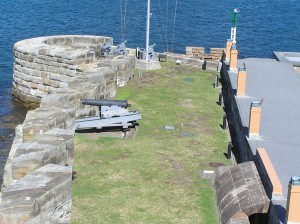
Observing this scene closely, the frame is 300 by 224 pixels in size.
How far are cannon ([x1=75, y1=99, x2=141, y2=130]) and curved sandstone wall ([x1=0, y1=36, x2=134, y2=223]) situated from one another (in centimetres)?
63

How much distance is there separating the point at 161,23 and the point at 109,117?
4043cm

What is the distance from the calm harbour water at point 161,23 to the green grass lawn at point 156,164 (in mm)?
17097

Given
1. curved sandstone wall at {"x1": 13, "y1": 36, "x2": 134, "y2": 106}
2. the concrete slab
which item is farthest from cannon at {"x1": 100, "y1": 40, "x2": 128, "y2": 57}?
the concrete slab

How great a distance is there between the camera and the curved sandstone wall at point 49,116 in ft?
40.4

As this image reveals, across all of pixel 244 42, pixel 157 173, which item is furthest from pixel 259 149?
pixel 244 42

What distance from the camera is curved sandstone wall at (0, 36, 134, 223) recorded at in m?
12.3

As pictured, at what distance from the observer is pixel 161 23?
59.7 meters

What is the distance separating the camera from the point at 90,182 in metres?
16.2

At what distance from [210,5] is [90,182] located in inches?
2307

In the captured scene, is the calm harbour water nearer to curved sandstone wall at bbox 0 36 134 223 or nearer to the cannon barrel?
curved sandstone wall at bbox 0 36 134 223

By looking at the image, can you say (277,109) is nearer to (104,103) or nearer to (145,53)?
(104,103)

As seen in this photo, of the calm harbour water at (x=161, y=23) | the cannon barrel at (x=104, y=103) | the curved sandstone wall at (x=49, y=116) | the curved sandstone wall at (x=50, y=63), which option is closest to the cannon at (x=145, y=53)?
the curved sandstone wall at (x=50, y=63)

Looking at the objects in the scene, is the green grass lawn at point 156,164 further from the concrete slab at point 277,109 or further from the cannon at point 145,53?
the cannon at point 145,53

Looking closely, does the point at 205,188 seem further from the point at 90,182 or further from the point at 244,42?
the point at 244,42
